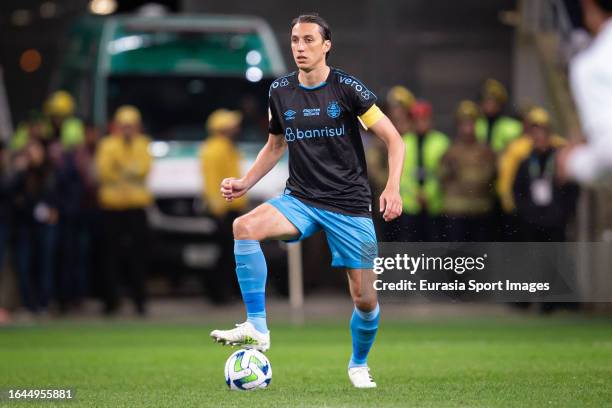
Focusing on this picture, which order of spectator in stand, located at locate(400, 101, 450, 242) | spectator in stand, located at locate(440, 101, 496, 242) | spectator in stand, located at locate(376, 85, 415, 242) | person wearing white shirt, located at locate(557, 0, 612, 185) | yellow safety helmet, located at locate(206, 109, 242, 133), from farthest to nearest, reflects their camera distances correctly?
1. yellow safety helmet, located at locate(206, 109, 242, 133)
2. spectator in stand, located at locate(376, 85, 415, 242)
3. spectator in stand, located at locate(400, 101, 450, 242)
4. spectator in stand, located at locate(440, 101, 496, 242)
5. person wearing white shirt, located at locate(557, 0, 612, 185)

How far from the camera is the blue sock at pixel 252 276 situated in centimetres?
932

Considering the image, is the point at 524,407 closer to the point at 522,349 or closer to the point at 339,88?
the point at 339,88

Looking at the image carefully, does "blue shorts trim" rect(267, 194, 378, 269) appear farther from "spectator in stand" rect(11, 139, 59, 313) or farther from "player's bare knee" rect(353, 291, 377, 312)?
"spectator in stand" rect(11, 139, 59, 313)

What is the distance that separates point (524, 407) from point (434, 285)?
2265mm

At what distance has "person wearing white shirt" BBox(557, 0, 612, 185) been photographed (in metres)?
5.55

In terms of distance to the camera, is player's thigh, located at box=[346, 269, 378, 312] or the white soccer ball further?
player's thigh, located at box=[346, 269, 378, 312]

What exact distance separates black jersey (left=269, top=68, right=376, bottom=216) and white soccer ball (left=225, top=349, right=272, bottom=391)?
1043 mm

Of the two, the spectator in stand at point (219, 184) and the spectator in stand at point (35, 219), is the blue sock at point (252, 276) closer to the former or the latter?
the spectator in stand at point (219, 184)

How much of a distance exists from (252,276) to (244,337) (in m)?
0.42

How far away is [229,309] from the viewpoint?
17531 millimetres

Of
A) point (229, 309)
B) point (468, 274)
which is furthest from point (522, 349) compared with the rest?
point (229, 309)

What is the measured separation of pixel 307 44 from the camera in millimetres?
9391

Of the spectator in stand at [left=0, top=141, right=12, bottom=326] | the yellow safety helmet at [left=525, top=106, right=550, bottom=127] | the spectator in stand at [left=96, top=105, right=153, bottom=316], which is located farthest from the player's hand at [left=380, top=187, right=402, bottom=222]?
the spectator in stand at [left=0, top=141, right=12, bottom=326]

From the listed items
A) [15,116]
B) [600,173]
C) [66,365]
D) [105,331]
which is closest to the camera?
[600,173]
